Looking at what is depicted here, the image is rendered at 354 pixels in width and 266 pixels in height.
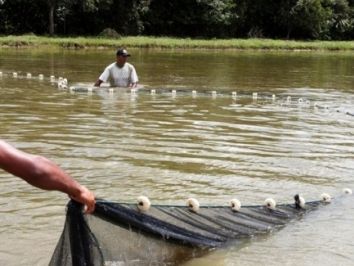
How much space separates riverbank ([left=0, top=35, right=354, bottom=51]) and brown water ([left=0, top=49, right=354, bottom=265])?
2037 centimetres

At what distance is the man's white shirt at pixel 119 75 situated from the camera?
47.8 feet

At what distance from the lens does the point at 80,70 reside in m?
21.5

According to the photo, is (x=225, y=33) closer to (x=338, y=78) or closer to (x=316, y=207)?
(x=338, y=78)

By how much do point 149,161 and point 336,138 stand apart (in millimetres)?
3802

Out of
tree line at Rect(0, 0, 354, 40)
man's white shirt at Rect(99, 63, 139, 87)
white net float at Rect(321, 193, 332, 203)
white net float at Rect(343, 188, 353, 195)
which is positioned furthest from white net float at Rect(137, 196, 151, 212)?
tree line at Rect(0, 0, 354, 40)

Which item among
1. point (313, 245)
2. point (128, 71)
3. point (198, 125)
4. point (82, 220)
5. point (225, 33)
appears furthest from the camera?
point (225, 33)

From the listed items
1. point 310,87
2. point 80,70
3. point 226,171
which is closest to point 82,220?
point 226,171

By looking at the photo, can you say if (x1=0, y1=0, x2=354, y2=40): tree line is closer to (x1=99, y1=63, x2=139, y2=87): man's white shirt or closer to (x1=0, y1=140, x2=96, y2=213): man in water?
(x1=99, y1=63, x2=139, y2=87): man's white shirt

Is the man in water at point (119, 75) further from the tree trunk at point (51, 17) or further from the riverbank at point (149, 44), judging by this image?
the tree trunk at point (51, 17)

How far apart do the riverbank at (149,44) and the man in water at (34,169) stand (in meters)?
34.1

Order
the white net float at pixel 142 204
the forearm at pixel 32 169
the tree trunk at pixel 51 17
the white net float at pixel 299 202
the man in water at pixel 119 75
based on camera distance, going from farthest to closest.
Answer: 1. the tree trunk at pixel 51 17
2. the man in water at pixel 119 75
3. the white net float at pixel 299 202
4. the white net float at pixel 142 204
5. the forearm at pixel 32 169

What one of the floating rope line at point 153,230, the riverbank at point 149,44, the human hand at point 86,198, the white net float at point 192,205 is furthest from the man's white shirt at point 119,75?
the riverbank at point 149,44

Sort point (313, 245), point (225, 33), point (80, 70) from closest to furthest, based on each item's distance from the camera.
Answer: point (313, 245)
point (80, 70)
point (225, 33)

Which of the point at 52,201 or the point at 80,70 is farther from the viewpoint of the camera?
the point at 80,70
